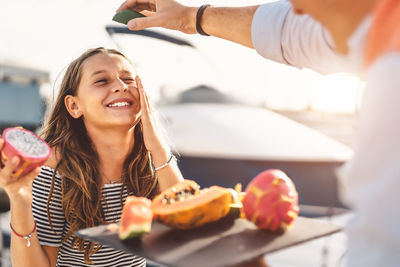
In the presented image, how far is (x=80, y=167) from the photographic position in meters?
1.43

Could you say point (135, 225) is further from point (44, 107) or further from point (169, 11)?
point (44, 107)

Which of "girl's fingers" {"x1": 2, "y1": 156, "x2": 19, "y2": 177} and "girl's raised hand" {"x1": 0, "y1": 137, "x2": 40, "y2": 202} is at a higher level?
"girl's fingers" {"x1": 2, "y1": 156, "x2": 19, "y2": 177}

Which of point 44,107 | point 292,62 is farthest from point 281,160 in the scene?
point 292,62

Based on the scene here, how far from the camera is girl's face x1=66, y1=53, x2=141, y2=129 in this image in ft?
4.49

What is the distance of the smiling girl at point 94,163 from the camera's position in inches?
53.4

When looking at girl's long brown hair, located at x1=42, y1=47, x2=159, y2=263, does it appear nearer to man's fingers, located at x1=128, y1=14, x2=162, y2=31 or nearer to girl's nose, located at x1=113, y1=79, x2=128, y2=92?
girl's nose, located at x1=113, y1=79, x2=128, y2=92

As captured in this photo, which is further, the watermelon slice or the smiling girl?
the smiling girl

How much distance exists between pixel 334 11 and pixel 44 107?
5.42ft

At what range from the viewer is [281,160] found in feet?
13.6

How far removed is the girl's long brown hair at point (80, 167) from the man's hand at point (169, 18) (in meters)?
0.38

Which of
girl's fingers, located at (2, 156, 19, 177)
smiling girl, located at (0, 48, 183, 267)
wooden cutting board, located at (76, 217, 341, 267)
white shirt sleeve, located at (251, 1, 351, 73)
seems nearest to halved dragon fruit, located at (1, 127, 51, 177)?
girl's fingers, located at (2, 156, 19, 177)

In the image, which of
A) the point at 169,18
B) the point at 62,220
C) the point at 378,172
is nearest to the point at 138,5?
the point at 169,18

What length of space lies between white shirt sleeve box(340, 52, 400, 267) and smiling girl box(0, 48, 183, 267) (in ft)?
2.98

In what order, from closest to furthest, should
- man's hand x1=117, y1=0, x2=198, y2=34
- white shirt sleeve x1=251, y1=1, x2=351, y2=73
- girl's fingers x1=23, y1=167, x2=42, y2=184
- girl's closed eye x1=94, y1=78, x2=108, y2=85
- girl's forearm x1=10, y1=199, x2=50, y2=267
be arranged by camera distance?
white shirt sleeve x1=251, y1=1, x2=351, y2=73 → girl's fingers x1=23, y1=167, x2=42, y2=184 → girl's forearm x1=10, y1=199, x2=50, y2=267 → man's hand x1=117, y1=0, x2=198, y2=34 → girl's closed eye x1=94, y1=78, x2=108, y2=85
